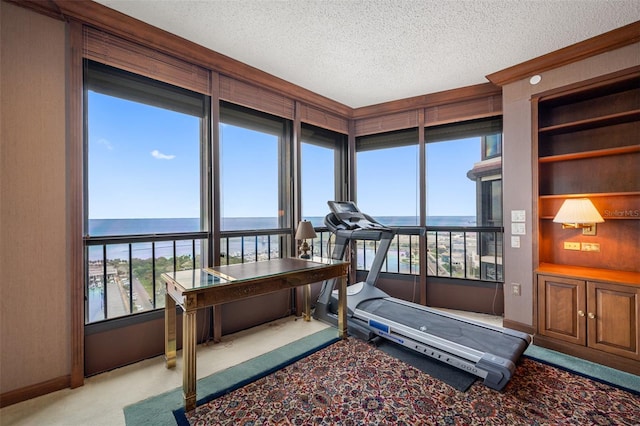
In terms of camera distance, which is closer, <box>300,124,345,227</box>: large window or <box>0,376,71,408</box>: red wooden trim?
<box>0,376,71,408</box>: red wooden trim

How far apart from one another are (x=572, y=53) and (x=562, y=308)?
2.29m

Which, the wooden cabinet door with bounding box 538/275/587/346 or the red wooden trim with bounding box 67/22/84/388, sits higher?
the red wooden trim with bounding box 67/22/84/388

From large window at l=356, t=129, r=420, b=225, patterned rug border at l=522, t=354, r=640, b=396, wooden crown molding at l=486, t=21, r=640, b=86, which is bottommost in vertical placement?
patterned rug border at l=522, t=354, r=640, b=396

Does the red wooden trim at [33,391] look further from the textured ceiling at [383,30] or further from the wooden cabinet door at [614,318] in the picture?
the wooden cabinet door at [614,318]

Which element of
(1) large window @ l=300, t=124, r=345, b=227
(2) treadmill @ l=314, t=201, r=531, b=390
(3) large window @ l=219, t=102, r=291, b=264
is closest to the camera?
(2) treadmill @ l=314, t=201, r=531, b=390

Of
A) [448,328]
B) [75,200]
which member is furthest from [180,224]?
[448,328]

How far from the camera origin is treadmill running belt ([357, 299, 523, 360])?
2254mm

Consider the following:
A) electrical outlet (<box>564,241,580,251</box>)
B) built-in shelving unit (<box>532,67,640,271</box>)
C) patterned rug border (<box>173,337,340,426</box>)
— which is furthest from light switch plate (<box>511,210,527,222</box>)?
patterned rug border (<box>173,337,340,426</box>)

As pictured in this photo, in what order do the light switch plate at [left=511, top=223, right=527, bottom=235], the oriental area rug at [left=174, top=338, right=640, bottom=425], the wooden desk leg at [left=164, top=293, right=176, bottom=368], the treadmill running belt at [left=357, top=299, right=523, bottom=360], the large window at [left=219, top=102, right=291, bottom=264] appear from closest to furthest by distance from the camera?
the oriental area rug at [left=174, top=338, right=640, bottom=425] → the treadmill running belt at [left=357, top=299, right=523, bottom=360] → the wooden desk leg at [left=164, top=293, right=176, bottom=368] → the light switch plate at [left=511, top=223, right=527, bottom=235] → the large window at [left=219, top=102, right=291, bottom=264]

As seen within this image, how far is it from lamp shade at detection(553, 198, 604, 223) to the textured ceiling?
1.42 meters

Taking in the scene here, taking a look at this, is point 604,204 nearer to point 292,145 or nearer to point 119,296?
point 292,145

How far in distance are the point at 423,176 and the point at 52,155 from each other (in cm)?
379

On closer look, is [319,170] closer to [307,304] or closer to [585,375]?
[307,304]

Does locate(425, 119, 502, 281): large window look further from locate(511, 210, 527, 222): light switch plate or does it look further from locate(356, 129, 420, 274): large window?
locate(511, 210, 527, 222): light switch plate
